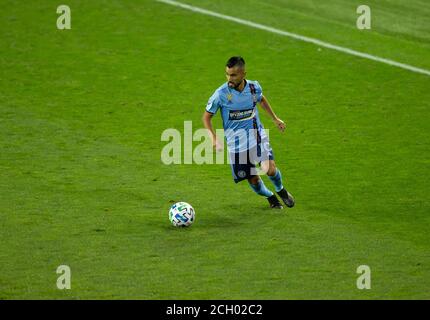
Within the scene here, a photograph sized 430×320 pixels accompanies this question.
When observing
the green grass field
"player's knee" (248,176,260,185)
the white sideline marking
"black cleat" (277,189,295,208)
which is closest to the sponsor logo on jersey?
"player's knee" (248,176,260,185)

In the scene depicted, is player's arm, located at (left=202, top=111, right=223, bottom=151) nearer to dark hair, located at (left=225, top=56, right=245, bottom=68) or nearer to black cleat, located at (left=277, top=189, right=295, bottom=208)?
dark hair, located at (left=225, top=56, right=245, bottom=68)

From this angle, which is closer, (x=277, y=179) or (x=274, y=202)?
(x=277, y=179)

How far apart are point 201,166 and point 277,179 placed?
7.72 feet

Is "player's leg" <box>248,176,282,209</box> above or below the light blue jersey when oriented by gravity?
below

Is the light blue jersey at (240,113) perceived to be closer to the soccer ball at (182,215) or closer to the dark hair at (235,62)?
the dark hair at (235,62)

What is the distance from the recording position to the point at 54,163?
1389cm

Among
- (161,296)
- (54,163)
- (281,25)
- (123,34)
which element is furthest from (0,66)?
(161,296)

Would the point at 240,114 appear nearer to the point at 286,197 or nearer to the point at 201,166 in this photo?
the point at 286,197

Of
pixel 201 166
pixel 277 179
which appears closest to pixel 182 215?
pixel 277 179

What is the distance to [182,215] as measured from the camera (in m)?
11.4

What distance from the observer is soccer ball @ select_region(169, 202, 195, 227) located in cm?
1145

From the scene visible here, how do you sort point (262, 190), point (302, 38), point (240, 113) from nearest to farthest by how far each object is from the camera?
1. point (240, 113)
2. point (262, 190)
3. point (302, 38)

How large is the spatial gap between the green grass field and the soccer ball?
117 mm

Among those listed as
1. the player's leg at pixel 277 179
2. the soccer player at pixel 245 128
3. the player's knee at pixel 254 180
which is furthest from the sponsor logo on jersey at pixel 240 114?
the player's knee at pixel 254 180
